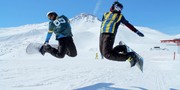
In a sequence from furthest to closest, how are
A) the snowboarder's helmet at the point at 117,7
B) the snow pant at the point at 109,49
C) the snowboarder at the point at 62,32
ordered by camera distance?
1. the snowboarder at the point at 62,32
2. the snowboarder's helmet at the point at 117,7
3. the snow pant at the point at 109,49

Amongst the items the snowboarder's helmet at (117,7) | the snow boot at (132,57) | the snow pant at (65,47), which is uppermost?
the snowboarder's helmet at (117,7)

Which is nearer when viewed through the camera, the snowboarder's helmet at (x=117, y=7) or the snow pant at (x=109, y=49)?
the snow pant at (x=109, y=49)

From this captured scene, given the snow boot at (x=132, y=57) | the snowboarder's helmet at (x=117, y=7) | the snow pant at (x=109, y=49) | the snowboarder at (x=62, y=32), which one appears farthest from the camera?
the snowboarder at (x=62, y=32)

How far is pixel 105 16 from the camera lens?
24.7 ft

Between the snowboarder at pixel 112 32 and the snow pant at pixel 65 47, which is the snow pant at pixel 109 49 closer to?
the snowboarder at pixel 112 32

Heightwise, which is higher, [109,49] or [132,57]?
[109,49]

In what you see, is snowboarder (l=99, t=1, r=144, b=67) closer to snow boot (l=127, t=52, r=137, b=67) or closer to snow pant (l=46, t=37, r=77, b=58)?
snow boot (l=127, t=52, r=137, b=67)

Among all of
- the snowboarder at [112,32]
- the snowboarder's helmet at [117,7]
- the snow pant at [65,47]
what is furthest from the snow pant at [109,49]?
the snow pant at [65,47]

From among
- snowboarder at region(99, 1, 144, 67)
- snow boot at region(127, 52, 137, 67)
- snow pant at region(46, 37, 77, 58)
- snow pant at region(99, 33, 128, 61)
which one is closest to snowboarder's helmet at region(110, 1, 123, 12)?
snowboarder at region(99, 1, 144, 67)

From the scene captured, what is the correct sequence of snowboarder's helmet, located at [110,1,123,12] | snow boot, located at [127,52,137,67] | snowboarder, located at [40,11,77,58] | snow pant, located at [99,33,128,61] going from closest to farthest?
snow pant, located at [99,33,128,61]
snowboarder's helmet, located at [110,1,123,12]
snow boot, located at [127,52,137,67]
snowboarder, located at [40,11,77,58]

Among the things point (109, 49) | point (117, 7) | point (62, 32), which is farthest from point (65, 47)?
point (117, 7)

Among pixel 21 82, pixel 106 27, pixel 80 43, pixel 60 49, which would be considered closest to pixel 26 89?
pixel 21 82

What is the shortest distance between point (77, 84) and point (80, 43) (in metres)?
79.5

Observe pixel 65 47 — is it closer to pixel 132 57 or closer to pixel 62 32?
pixel 62 32
